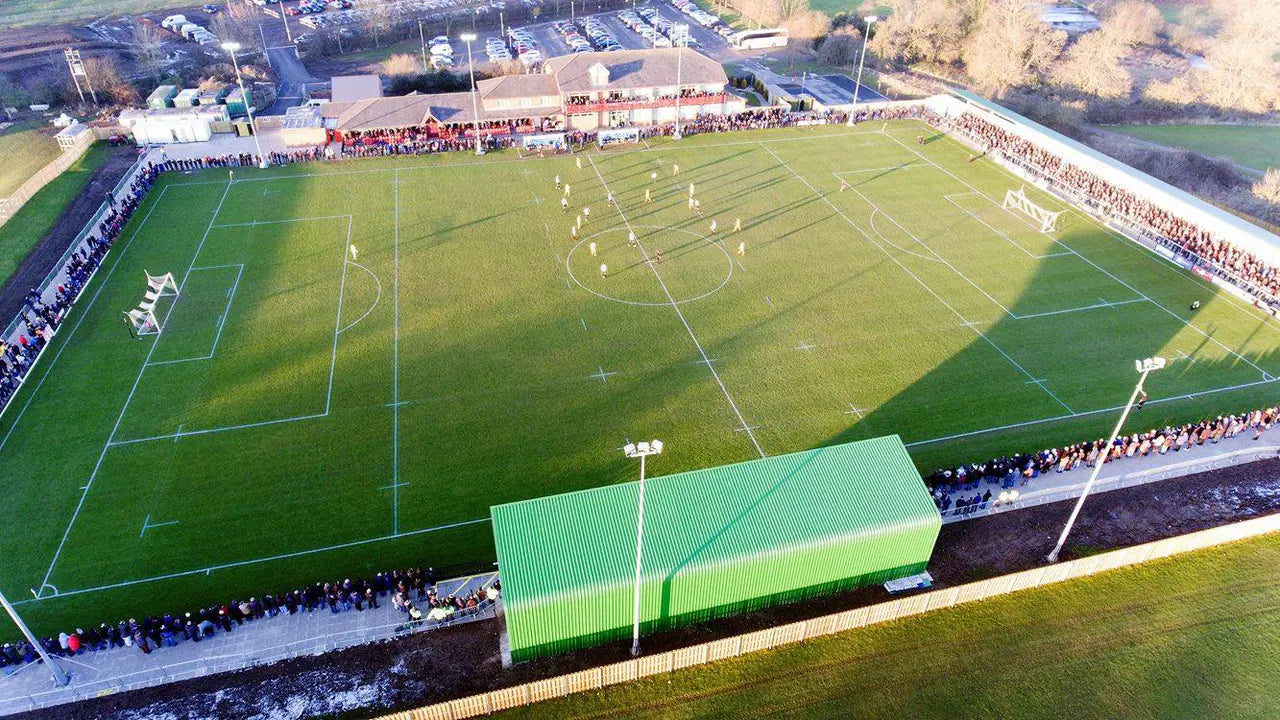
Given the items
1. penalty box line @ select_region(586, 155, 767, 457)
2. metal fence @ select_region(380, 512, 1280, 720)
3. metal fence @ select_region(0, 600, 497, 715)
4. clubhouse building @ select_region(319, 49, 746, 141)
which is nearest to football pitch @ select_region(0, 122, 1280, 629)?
penalty box line @ select_region(586, 155, 767, 457)

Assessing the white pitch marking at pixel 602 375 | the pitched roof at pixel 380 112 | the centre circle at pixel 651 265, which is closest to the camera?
the white pitch marking at pixel 602 375

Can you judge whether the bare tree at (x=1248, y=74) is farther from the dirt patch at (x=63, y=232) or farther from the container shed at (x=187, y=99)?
the dirt patch at (x=63, y=232)

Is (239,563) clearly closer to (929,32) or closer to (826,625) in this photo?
(826,625)

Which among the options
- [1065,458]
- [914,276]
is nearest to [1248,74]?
[914,276]

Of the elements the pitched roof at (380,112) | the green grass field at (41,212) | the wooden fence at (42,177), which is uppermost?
the pitched roof at (380,112)

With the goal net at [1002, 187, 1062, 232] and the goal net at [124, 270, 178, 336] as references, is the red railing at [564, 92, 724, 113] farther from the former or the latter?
the goal net at [124, 270, 178, 336]

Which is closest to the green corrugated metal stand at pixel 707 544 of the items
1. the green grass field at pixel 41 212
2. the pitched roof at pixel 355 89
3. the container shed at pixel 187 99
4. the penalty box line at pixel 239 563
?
the penalty box line at pixel 239 563
